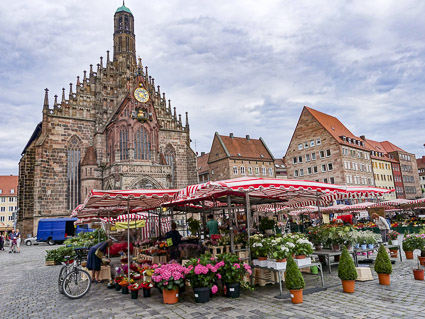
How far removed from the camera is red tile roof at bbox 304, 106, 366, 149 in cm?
4920

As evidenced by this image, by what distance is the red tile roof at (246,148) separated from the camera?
5338cm

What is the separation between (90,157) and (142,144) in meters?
5.73

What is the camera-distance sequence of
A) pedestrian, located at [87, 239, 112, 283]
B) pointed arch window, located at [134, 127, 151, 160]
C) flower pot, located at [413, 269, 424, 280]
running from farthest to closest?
pointed arch window, located at [134, 127, 151, 160], pedestrian, located at [87, 239, 112, 283], flower pot, located at [413, 269, 424, 280]

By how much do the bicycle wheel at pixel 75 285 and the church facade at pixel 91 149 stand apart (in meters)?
22.9

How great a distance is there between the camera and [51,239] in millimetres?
31031

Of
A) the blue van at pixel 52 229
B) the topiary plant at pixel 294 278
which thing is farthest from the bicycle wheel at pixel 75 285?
the blue van at pixel 52 229

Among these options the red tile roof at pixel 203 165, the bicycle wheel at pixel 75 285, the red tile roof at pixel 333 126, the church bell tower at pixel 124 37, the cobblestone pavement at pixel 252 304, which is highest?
the church bell tower at pixel 124 37

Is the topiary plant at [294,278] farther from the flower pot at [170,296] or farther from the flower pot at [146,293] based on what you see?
the flower pot at [146,293]

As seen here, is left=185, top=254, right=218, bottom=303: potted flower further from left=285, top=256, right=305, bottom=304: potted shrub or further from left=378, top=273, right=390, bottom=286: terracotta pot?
left=378, top=273, right=390, bottom=286: terracotta pot

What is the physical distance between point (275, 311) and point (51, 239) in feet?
99.7

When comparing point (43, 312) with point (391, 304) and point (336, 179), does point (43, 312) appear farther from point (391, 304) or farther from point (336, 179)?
point (336, 179)

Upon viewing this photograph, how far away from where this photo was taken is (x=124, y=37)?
4409cm

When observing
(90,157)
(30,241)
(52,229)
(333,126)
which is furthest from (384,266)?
(333,126)

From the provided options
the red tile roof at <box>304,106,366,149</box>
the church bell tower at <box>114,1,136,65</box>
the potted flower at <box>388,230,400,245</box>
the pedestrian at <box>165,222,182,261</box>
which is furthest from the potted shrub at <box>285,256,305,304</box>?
the red tile roof at <box>304,106,366,149</box>
